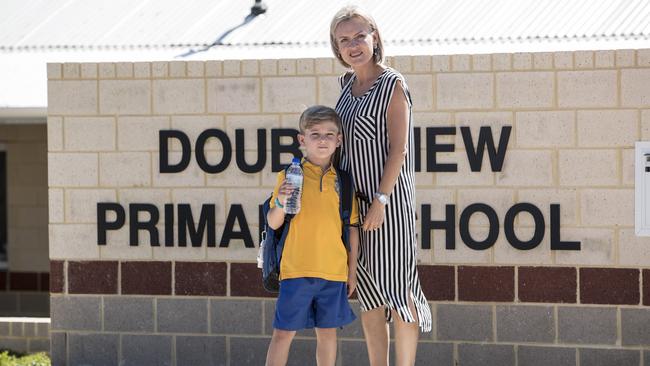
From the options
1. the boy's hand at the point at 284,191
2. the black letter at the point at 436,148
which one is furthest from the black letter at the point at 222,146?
the boy's hand at the point at 284,191

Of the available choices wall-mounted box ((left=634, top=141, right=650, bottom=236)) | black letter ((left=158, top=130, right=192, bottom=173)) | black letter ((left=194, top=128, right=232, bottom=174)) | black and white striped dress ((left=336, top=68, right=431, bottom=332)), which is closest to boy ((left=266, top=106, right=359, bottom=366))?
black and white striped dress ((left=336, top=68, right=431, bottom=332))

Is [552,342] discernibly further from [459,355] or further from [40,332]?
[40,332]

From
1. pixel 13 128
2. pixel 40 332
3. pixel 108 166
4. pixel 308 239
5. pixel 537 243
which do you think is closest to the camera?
pixel 308 239

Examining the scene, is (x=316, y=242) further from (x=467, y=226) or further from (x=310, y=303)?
(x=467, y=226)

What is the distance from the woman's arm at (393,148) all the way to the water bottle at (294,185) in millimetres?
353

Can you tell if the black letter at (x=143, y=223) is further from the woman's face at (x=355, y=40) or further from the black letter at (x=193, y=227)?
the woman's face at (x=355, y=40)

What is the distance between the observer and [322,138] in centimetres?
513

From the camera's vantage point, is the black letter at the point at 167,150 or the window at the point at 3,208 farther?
the window at the point at 3,208

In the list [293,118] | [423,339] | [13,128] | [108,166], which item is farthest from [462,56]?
[13,128]

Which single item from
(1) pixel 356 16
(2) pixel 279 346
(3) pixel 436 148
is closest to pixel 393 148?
(1) pixel 356 16

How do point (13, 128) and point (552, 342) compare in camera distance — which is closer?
point (552, 342)

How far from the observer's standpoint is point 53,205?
7.16 meters

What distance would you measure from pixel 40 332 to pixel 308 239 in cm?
411

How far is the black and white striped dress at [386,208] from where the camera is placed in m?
5.27
